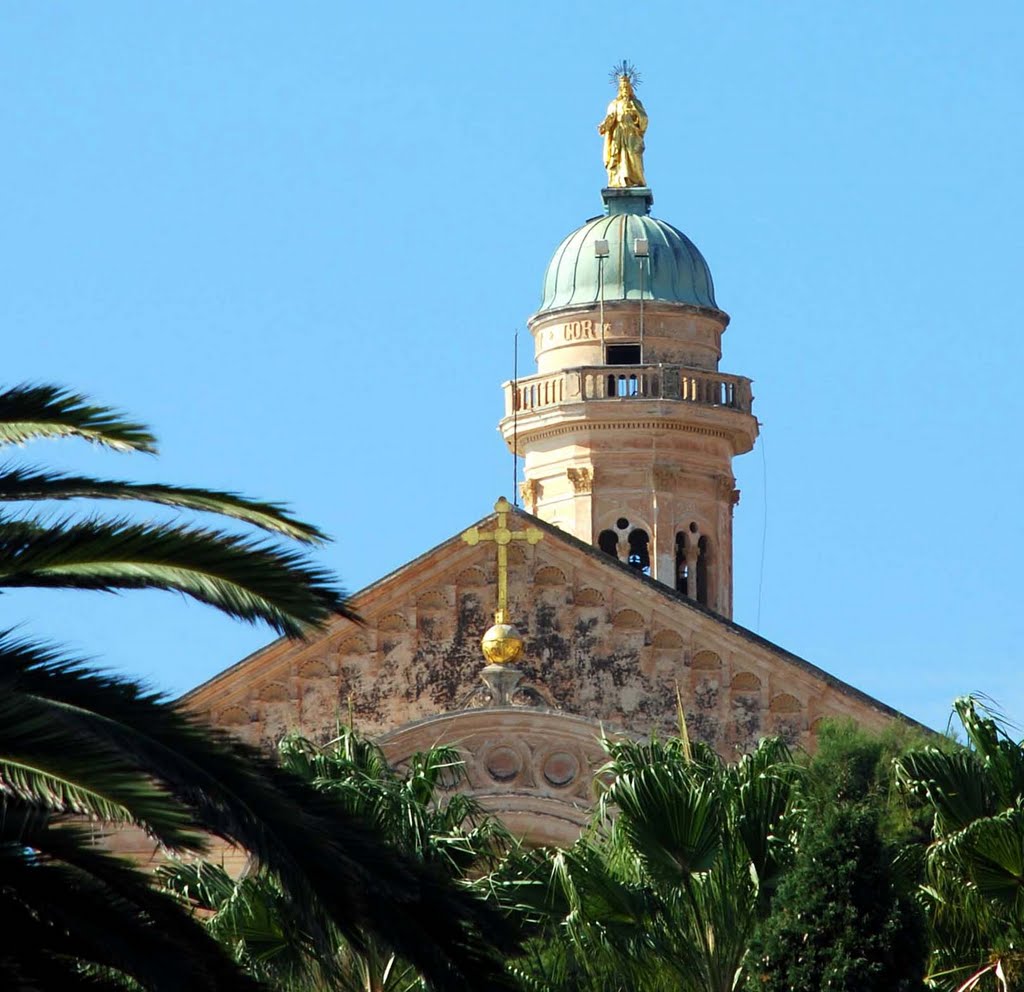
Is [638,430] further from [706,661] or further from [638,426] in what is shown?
[706,661]

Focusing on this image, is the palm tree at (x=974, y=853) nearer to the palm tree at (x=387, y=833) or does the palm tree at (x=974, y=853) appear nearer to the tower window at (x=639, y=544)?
the palm tree at (x=387, y=833)

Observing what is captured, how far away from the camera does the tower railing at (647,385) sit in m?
55.1

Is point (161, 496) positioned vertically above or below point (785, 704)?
below

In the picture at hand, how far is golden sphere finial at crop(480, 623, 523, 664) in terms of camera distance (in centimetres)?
4297

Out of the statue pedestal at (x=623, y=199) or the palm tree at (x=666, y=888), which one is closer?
the palm tree at (x=666, y=888)

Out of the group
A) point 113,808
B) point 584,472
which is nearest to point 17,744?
point 113,808

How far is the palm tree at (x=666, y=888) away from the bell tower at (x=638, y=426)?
2521 cm

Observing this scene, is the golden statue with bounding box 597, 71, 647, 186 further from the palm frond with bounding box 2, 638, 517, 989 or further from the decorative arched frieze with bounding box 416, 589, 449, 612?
the palm frond with bounding box 2, 638, 517, 989

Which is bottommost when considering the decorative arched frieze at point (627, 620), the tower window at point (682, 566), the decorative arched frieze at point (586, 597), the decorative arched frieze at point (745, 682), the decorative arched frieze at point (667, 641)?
the decorative arched frieze at point (745, 682)

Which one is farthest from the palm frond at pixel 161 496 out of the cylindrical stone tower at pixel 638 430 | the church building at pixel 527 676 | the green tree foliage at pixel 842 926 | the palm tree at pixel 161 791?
the cylindrical stone tower at pixel 638 430

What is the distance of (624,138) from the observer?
60.5m

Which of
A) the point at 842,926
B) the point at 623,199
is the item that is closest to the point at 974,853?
the point at 842,926

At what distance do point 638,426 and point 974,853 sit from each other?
89.3ft

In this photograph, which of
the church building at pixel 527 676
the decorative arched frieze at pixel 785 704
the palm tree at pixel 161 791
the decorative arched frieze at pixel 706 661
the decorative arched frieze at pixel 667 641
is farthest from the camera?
the decorative arched frieze at pixel 667 641
